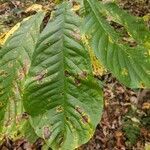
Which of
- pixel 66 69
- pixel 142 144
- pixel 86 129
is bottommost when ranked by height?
pixel 142 144

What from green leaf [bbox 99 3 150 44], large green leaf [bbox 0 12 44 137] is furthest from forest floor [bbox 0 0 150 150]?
large green leaf [bbox 0 12 44 137]

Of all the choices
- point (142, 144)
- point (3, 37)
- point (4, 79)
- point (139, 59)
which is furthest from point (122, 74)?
point (142, 144)

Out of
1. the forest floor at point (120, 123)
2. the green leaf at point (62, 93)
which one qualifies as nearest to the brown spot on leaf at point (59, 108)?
the green leaf at point (62, 93)

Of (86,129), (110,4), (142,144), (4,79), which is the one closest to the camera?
(86,129)

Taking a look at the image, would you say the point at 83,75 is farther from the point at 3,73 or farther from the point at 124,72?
the point at 3,73

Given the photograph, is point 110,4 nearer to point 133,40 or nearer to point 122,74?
point 133,40

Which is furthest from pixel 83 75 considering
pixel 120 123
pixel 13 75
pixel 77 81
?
pixel 120 123
